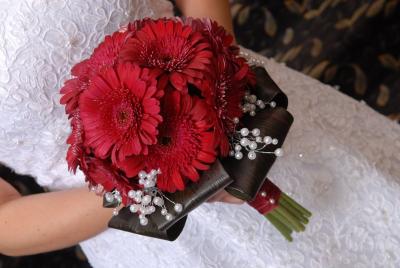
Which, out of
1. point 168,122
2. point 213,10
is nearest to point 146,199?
point 168,122

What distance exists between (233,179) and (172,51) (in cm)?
18

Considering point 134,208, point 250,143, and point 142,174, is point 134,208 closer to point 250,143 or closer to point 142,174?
point 142,174

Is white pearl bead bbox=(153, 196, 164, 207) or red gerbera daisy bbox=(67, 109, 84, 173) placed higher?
red gerbera daisy bbox=(67, 109, 84, 173)

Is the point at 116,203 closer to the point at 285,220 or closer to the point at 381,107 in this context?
the point at 285,220

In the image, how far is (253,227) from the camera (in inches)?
35.0

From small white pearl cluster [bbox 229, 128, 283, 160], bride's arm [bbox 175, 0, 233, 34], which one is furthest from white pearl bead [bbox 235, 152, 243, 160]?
bride's arm [bbox 175, 0, 233, 34]

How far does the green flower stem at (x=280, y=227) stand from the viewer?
0.83 m

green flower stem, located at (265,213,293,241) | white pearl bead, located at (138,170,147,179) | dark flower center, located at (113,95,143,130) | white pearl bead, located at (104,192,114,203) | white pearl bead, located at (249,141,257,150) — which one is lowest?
green flower stem, located at (265,213,293,241)

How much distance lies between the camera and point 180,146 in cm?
58

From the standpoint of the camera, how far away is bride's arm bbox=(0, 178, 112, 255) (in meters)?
0.83

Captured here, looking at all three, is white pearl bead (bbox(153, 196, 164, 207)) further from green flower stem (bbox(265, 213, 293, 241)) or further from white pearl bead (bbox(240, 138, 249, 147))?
green flower stem (bbox(265, 213, 293, 241))

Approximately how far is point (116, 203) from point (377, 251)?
0.53m

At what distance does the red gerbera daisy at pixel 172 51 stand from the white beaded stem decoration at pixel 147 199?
0.39 feet

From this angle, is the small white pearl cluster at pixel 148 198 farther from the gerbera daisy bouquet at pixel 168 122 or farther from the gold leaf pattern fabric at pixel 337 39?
the gold leaf pattern fabric at pixel 337 39
